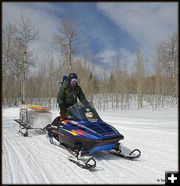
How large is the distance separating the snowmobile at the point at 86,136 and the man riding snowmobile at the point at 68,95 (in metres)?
0.27

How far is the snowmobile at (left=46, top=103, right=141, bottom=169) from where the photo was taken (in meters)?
5.16

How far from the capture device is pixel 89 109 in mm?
6066

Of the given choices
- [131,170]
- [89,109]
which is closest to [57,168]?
[131,170]

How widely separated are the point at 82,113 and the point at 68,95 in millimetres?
816

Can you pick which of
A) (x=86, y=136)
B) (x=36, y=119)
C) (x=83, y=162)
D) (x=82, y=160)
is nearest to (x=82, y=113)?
(x=86, y=136)

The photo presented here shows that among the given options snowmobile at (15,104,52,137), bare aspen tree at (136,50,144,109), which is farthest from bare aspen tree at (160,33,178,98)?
snowmobile at (15,104,52,137)

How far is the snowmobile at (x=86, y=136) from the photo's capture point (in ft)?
16.9

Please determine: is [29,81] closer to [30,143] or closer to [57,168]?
[30,143]

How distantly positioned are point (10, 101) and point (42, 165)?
25.7 metres

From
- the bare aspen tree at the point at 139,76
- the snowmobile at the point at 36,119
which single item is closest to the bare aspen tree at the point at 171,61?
the bare aspen tree at the point at 139,76

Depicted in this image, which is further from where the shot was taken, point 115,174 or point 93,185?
point 115,174

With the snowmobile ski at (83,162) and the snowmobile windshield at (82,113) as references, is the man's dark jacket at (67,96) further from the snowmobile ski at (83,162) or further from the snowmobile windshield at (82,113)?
the snowmobile ski at (83,162)

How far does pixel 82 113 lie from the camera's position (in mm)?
5934

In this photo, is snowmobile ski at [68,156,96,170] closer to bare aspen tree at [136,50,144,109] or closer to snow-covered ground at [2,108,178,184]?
snow-covered ground at [2,108,178,184]
